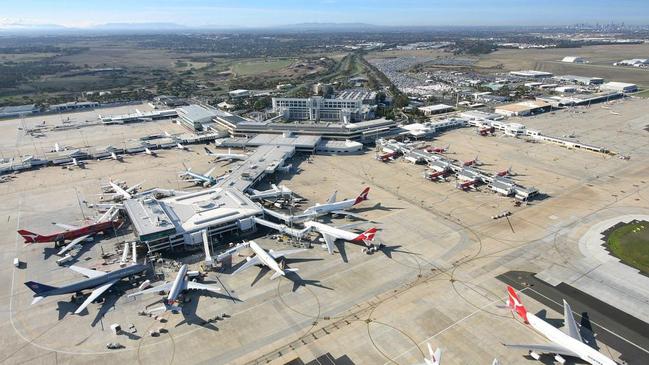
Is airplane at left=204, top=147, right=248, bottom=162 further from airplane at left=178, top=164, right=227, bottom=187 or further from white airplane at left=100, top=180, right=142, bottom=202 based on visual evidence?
white airplane at left=100, top=180, right=142, bottom=202

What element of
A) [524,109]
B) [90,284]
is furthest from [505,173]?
[90,284]

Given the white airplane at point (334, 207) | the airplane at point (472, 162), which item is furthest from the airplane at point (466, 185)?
the white airplane at point (334, 207)

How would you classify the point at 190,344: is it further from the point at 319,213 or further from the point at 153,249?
the point at 319,213

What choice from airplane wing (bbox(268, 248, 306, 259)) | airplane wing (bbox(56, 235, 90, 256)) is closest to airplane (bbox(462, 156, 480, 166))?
airplane wing (bbox(268, 248, 306, 259))

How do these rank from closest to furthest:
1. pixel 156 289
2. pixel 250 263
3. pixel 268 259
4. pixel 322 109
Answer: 1. pixel 156 289
2. pixel 268 259
3. pixel 250 263
4. pixel 322 109

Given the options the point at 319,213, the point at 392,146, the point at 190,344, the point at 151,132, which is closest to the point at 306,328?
the point at 190,344

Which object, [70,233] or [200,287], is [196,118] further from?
[200,287]

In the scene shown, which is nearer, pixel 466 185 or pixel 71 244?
pixel 71 244
